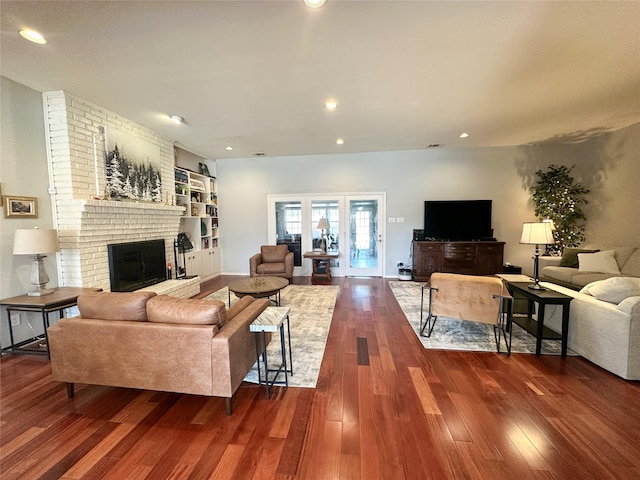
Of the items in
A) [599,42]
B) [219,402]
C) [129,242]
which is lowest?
[219,402]

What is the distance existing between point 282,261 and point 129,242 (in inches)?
108

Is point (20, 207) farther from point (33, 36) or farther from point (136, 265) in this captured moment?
point (33, 36)

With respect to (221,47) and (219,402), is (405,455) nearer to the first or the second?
(219,402)

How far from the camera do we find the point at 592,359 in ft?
8.30

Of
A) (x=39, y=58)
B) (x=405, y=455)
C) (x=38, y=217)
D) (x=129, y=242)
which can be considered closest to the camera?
(x=405, y=455)

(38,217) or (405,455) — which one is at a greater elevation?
(38,217)

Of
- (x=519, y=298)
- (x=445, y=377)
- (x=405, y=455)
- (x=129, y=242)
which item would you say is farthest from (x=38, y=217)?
(x=519, y=298)

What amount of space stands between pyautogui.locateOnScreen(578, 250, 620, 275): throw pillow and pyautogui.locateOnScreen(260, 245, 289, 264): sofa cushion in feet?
17.0

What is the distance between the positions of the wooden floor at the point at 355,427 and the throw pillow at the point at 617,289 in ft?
2.25

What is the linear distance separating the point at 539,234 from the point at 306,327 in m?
2.97

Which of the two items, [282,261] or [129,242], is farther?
[282,261]

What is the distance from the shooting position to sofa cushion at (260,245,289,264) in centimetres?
574

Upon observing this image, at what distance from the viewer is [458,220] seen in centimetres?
590

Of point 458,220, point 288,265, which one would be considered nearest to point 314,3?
point 288,265
